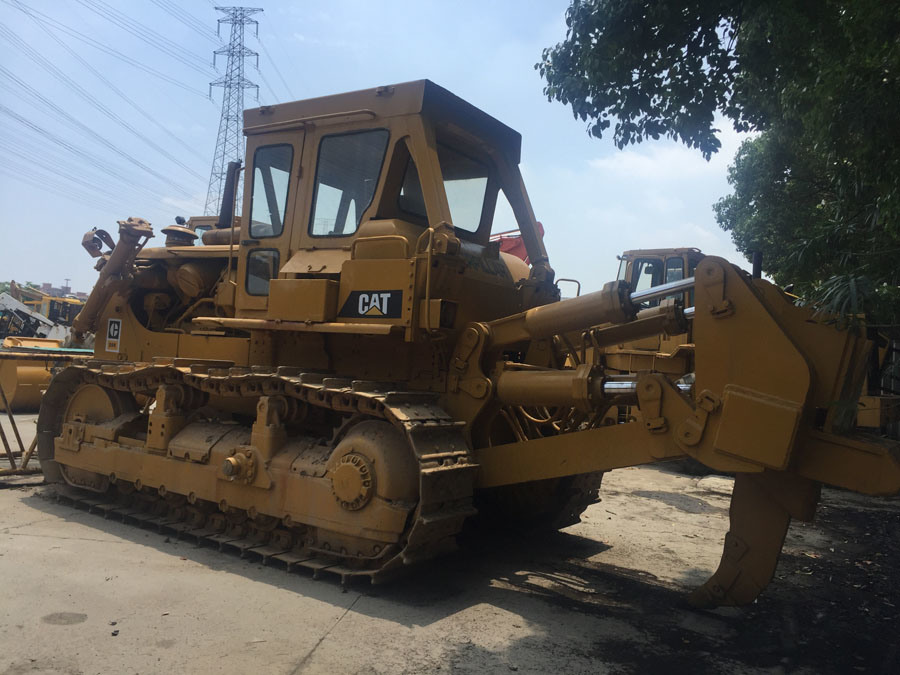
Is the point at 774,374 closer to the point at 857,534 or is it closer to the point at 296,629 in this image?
the point at 296,629

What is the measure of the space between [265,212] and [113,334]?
2.90 metres

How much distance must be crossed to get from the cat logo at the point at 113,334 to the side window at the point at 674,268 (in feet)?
29.7

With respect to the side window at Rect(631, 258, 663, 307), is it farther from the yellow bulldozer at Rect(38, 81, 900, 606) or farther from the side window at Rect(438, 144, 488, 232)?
the side window at Rect(438, 144, 488, 232)

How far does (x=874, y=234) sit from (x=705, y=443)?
8.87 feet

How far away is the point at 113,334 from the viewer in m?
8.41

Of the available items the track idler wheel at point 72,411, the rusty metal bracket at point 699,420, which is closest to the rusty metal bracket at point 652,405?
the rusty metal bracket at point 699,420

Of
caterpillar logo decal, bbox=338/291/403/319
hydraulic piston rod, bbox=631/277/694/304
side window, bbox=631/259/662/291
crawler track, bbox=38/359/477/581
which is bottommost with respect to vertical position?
crawler track, bbox=38/359/477/581

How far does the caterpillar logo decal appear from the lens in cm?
555

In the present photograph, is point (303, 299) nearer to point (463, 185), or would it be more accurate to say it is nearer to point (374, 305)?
point (374, 305)

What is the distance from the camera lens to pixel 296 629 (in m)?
4.36

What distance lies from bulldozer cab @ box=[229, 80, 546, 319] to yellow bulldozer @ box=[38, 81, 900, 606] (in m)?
0.02

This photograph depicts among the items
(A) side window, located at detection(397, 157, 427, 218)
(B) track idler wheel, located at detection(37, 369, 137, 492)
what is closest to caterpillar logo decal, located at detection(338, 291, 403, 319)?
(A) side window, located at detection(397, 157, 427, 218)

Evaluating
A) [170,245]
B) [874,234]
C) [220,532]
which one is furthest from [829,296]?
[170,245]

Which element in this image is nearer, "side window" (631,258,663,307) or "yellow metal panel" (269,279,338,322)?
"yellow metal panel" (269,279,338,322)
